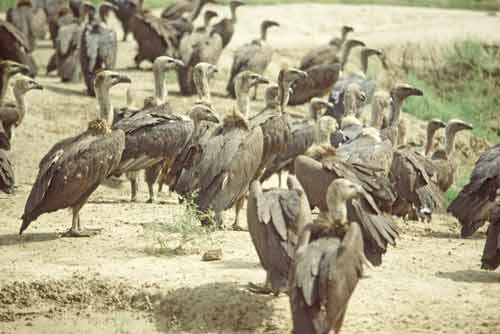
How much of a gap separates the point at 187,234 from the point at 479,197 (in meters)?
2.86

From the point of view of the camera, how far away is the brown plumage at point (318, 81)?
57.8 ft

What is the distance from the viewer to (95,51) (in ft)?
58.2

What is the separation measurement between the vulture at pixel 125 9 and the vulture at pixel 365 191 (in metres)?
11.8

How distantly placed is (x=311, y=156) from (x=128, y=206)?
309 centimetres

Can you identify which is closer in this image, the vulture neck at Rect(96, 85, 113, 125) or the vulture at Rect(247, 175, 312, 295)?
the vulture at Rect(247, 175, 312, 295)

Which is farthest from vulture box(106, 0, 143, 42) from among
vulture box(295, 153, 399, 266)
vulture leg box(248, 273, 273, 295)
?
vulture leg box(248, 273, 273, 295)

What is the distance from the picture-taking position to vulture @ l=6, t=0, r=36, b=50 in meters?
20.7

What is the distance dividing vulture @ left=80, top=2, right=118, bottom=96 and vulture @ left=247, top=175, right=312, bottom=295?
947cm

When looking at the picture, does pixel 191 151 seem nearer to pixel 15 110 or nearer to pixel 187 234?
pixel 187 234

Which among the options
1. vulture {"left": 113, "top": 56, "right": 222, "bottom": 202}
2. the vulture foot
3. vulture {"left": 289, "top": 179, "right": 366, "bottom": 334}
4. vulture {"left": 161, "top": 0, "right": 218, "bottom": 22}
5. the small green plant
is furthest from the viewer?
vulture {"left": 161, "top": 0, "right": 218, "bottom": 22}

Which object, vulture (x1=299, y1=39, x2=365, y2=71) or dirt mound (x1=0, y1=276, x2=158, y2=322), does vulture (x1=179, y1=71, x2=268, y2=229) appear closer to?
dirt mound (x1=0, y1=276, x2=158, y2=322)

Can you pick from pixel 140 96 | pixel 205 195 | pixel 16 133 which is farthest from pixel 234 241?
pixel 140 96

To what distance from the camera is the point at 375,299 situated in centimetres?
884

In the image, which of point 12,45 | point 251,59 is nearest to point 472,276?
point 251,59
